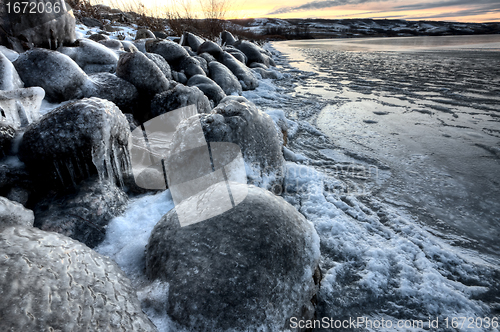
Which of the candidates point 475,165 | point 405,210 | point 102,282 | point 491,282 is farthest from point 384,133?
point 102,282

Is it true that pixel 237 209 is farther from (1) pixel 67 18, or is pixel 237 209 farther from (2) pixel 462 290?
(1) pixel 67 18

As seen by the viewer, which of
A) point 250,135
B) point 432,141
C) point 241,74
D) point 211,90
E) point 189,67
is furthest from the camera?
point 241,74

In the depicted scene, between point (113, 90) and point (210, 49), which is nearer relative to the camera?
point (113, 90)

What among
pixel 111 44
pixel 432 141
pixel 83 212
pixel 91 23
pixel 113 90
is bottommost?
pixel 432 141

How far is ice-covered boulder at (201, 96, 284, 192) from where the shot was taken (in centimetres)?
238

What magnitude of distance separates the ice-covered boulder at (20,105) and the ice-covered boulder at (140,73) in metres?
1.38

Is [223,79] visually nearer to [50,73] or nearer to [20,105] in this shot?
[50,73]

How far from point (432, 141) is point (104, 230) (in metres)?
4.41

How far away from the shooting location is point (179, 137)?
2426 mm

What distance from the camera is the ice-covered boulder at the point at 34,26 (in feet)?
11.7

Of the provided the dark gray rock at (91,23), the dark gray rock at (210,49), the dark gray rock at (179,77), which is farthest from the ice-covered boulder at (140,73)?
the dark gray rock at (91,23)

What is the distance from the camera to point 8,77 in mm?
2670

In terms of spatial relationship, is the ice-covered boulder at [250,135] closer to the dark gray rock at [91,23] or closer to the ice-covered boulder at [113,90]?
the ice-covered boulder at [113,90]

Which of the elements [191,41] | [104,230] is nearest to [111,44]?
[191,41]
